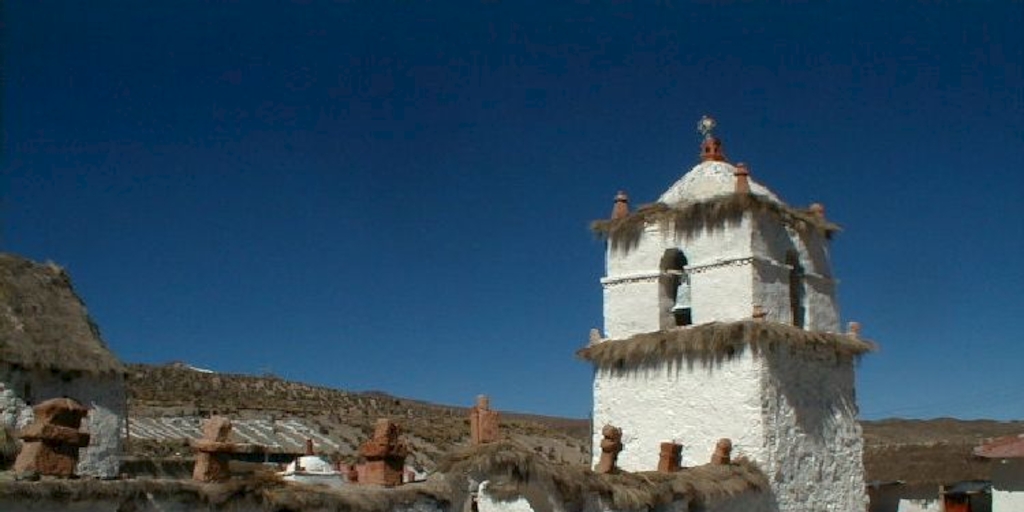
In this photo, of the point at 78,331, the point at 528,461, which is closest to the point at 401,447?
the point at 528,461

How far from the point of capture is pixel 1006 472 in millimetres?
18672

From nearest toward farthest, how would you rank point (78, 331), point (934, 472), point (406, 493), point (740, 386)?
point (406, 493) < point (740, 386) < point (78, 331) < point (934, 472)

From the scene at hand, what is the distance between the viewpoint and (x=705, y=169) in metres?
Result: 17.4

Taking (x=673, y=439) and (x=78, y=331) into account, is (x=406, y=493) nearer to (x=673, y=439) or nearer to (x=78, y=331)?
(x=673, y=439)

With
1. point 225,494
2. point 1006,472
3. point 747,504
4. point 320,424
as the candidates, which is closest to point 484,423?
point 225,494

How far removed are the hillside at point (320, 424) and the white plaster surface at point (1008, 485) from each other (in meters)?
2.32

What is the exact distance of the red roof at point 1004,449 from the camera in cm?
1800

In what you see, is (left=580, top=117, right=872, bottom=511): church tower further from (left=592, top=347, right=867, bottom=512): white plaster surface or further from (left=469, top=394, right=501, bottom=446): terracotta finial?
(left=469, top=394, right=501, bottom=446): terracotta finial

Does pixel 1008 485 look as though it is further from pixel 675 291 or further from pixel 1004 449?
pixel 675 291

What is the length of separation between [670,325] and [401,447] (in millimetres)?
7954

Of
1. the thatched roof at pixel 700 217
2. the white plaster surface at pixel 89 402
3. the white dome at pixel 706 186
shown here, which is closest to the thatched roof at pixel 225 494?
the thatched roof at pixel 700 217

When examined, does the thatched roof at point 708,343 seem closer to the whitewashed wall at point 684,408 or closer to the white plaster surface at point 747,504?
the whitewashed wall at point 684,408

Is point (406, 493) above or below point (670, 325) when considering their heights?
below

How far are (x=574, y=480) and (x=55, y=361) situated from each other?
436 inches
